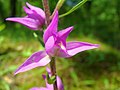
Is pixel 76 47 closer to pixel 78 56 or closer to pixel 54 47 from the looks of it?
pixel 54 47

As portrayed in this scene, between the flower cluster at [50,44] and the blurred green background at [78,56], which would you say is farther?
the blurred green background at [78,56]

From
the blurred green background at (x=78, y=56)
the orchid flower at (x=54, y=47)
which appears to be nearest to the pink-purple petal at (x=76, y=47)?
the orchid flower at (x=54, y=47)

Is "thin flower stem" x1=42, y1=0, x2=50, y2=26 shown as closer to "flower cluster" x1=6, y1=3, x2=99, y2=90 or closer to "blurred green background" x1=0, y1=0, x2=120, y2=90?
"flower cluster" x1=6, y1=3, x2=99, y2=90

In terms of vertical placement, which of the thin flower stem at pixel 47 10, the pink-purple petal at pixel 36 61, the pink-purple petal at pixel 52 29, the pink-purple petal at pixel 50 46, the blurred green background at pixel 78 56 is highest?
the thin flower stem at pixel 47 10

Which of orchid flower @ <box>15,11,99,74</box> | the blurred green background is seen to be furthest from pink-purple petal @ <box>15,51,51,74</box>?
the blurred green background

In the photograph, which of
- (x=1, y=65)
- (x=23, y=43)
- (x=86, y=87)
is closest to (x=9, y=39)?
(x=23, y=43)

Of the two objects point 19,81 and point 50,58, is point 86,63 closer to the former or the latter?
point 19,81

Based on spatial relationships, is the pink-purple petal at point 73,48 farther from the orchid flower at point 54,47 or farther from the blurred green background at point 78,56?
the blurred green background at point 78,56

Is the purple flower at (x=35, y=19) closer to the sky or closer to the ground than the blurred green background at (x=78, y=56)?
closer to the sky
